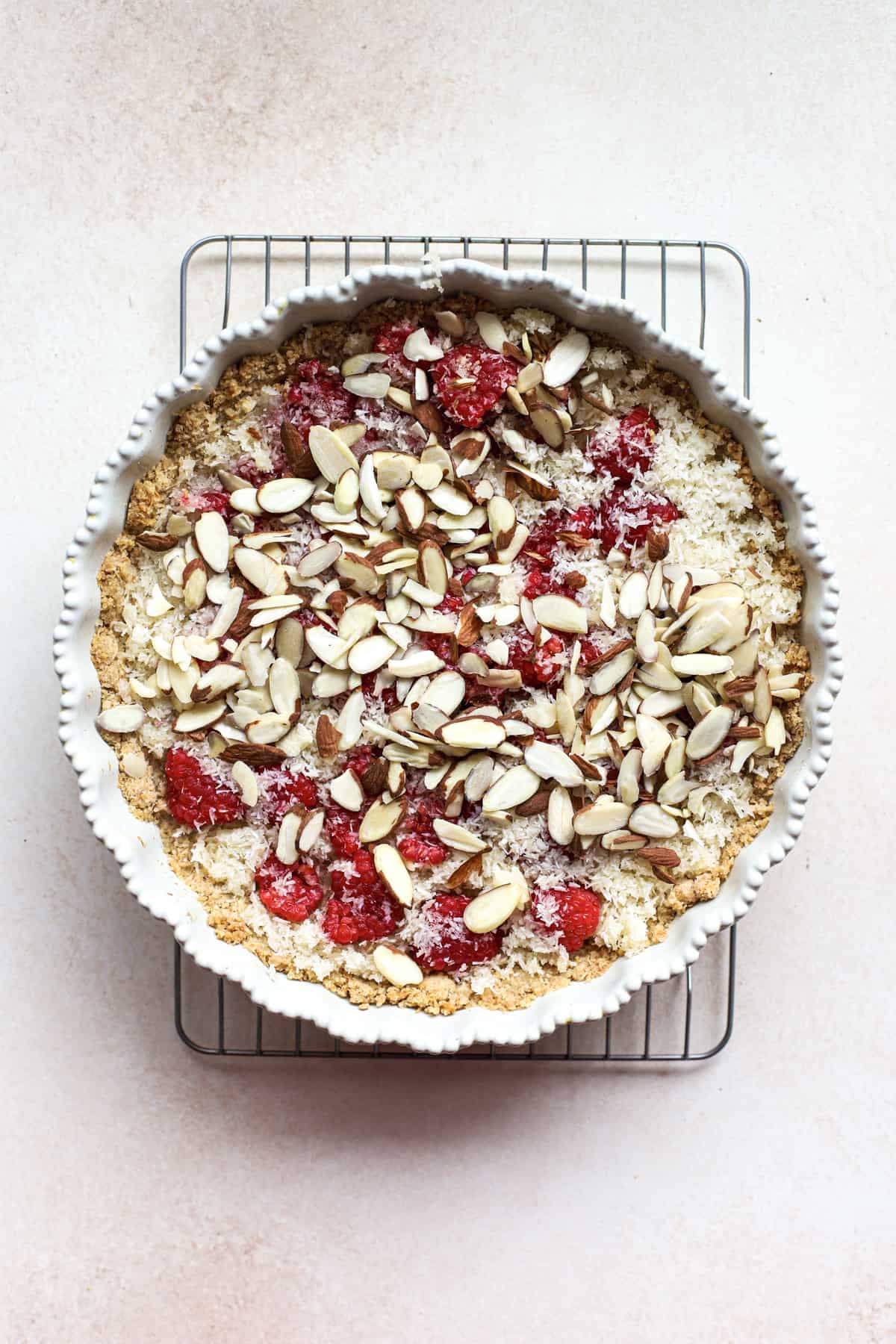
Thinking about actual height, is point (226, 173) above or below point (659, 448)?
above

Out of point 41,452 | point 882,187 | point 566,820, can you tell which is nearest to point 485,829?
point 566,820

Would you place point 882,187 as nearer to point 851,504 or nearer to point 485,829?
point 851,504

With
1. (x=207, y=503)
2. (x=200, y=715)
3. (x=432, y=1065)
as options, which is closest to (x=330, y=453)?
(x=207, y=503)

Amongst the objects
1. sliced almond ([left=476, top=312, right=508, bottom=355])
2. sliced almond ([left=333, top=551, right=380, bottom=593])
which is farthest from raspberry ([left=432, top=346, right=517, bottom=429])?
sliced almond ([left=333, top=551, right=380, bottom=593])

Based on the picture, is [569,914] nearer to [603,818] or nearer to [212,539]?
[603,818]

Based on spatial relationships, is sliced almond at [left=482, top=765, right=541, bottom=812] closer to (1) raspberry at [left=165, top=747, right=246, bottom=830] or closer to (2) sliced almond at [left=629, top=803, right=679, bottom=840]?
(2) sliced almond at [left=629, top=803, right=679, bottom=840]
